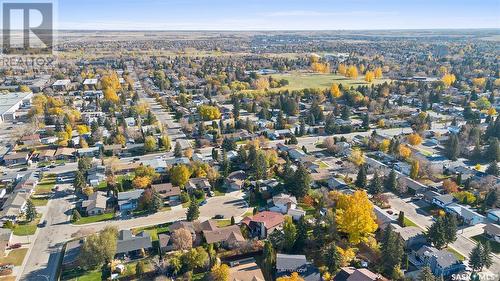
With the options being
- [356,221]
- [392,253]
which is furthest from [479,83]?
[392,253]

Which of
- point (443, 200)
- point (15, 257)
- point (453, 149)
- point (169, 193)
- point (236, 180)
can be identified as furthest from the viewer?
point (453, 149)

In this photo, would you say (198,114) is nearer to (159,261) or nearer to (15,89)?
(159,261)

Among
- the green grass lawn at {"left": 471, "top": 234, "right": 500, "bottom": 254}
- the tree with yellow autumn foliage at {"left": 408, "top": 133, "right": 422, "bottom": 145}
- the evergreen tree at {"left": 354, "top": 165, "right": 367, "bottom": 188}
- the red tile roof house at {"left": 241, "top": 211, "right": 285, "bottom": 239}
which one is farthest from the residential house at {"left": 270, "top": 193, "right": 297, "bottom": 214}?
the tree with yellow autumn foliage at {"left": 408, "top": 133, "right": 422, "bottom": 145}

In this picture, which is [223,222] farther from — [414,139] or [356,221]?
[414,139]

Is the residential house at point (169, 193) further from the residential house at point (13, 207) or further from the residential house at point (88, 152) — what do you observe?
the residential house at point (88, 152)

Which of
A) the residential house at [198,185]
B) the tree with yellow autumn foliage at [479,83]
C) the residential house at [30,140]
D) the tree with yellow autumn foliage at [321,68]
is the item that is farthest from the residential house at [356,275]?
the tree with yellow autumn foliage at [321,68]

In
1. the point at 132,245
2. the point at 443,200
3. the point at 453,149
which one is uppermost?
the point at 453,149

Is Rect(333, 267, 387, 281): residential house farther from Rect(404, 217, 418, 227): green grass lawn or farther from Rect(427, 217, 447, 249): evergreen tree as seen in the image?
Rect(404, 217, 418, 227): green grass lawn
